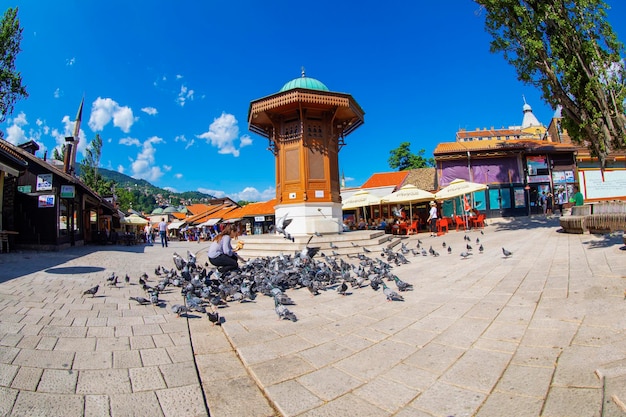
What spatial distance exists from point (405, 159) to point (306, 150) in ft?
126

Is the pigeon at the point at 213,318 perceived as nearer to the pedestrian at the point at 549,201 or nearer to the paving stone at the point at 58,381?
the paving stone at the point at 58,381

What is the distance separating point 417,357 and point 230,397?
1.68 m

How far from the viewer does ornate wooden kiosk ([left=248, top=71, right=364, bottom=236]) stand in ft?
A: 42.2

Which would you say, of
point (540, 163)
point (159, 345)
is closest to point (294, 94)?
point (159, 345)

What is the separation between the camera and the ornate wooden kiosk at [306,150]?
12.9 meters

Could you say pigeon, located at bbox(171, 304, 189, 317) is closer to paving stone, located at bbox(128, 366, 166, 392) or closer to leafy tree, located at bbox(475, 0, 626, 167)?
paving stone, located at bbox(128, 366, 166, 392)

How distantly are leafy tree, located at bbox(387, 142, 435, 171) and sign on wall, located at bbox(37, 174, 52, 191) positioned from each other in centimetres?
4325

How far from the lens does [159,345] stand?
127 inches

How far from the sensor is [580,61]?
365 inches

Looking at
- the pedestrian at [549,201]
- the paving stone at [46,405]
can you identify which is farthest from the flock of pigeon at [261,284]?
the pedestrian at [549,201]

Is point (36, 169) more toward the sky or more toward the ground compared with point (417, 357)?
more toward the sky

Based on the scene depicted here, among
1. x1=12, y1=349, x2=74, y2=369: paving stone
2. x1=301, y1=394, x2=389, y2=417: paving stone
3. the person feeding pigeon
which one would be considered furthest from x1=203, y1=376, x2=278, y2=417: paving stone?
the person feeding pigeon

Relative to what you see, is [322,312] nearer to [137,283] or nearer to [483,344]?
[483,344]

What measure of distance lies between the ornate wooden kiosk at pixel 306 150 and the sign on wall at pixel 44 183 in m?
10.4
